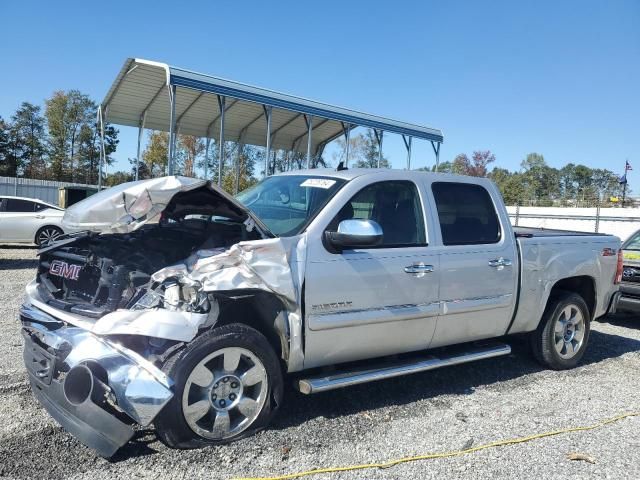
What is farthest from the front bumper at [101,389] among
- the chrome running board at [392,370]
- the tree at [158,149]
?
the tree at [158,149]

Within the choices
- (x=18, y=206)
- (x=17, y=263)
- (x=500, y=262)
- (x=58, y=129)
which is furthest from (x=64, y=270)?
(x=58, y=129)

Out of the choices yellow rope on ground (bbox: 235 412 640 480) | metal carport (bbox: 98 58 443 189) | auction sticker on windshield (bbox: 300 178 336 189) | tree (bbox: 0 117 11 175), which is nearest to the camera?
yellow rope on ground (bbox: 235 412 640 480)

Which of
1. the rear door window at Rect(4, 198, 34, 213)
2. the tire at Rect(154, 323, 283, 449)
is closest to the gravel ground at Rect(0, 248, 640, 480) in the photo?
the tire at Rect(154, 323, 283, 449)

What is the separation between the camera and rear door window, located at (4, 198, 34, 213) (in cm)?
1384

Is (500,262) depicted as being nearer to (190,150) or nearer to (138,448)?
(138,448)

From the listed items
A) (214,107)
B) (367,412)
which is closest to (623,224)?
(214,107)

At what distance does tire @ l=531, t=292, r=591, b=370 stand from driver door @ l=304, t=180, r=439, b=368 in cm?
176

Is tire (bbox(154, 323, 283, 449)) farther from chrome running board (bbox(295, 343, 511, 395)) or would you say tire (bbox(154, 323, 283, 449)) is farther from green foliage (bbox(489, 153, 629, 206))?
green foliage (bbox(489, 153, 629, 206))

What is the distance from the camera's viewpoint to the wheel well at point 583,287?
221 inches

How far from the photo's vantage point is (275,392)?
3488mm

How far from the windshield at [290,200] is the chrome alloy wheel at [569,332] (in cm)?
309

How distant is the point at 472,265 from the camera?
4.47 metres

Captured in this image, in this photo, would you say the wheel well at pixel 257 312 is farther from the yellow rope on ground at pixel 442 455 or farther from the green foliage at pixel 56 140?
the green foliage at pixel 56 140

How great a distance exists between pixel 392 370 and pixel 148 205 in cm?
223
